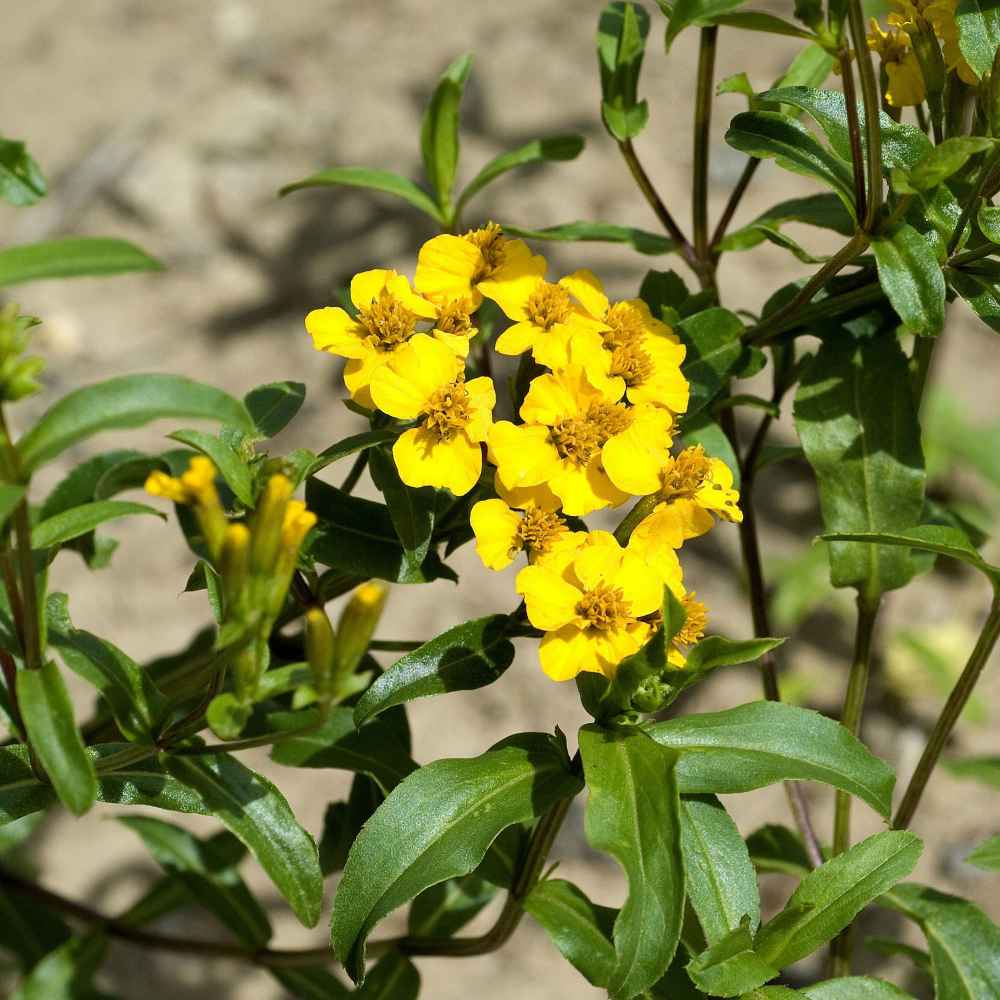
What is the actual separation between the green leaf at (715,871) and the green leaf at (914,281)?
492mm

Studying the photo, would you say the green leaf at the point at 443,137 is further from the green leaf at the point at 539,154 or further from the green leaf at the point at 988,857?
the green leaf at the point at 988,857

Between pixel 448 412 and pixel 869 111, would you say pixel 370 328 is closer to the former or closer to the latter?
pixel 448 412

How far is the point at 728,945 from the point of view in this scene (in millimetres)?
1192

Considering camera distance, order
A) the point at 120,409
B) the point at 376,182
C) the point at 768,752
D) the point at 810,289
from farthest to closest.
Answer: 1. the point at 376,182
2. the point at 810,289
3. the point at 768,752
4. the point at 120,409

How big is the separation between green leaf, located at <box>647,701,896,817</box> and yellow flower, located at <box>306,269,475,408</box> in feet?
1.39

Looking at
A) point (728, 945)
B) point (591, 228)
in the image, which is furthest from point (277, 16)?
point (728, 945)

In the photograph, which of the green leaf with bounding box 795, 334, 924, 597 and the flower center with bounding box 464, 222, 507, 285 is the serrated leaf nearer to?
the green leaf with bounding box 795, 334, 924, 597

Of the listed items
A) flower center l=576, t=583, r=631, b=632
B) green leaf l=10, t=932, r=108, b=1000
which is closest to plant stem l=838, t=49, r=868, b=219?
flower center l=576, t=583, r=631, b=632

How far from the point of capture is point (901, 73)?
4.51 feet

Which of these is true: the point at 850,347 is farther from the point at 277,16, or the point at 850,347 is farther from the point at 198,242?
the point at 277,16

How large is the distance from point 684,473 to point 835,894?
1.40 feet

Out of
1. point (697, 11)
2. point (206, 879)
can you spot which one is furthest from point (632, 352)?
point (206, 879)

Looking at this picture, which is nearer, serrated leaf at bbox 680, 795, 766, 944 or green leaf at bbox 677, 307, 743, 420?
serrated leaf at bbox 680, 795, 766, 944

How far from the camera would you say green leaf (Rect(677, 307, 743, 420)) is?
4.49 feet
